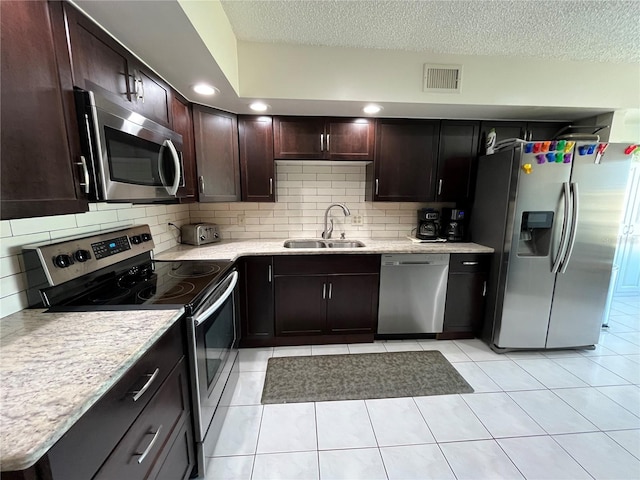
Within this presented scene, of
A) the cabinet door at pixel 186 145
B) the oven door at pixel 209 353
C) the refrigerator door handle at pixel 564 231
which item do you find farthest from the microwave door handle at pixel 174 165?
the refrigerator door handle at pixel 564 231

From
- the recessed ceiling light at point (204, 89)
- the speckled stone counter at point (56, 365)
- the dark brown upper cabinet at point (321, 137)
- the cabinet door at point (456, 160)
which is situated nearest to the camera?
the speckled stone counter at point (56, 365)

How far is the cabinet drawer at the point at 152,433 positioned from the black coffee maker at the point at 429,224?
7.84 ft

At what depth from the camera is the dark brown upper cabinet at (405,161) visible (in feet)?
8.41

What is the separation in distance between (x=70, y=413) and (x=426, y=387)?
208 centimetres

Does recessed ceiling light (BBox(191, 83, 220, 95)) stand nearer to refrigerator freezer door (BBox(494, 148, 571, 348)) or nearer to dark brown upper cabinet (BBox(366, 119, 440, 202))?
dark brown upper cabinet (BBox(366, 119, 440, 202))

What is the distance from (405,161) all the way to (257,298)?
6.19 feet

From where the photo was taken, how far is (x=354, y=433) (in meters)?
1.65

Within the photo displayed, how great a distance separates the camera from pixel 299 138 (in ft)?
8.22

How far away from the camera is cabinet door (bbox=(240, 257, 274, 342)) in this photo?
2.39 metres

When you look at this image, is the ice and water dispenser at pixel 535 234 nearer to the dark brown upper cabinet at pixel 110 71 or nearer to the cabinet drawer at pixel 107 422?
the cabinet drawer at pixel 107 422

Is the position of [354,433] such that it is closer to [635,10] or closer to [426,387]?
[426,387]

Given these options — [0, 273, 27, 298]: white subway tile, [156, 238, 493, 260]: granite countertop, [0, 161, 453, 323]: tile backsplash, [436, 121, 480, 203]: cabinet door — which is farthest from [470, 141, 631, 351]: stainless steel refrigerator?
[0, 273, 27, 298]: white subway tile

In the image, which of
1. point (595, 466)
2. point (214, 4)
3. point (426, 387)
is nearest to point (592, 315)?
point (595, 466)

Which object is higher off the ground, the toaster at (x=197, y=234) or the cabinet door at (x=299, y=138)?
the cabinet door at (x=299, y=138)
